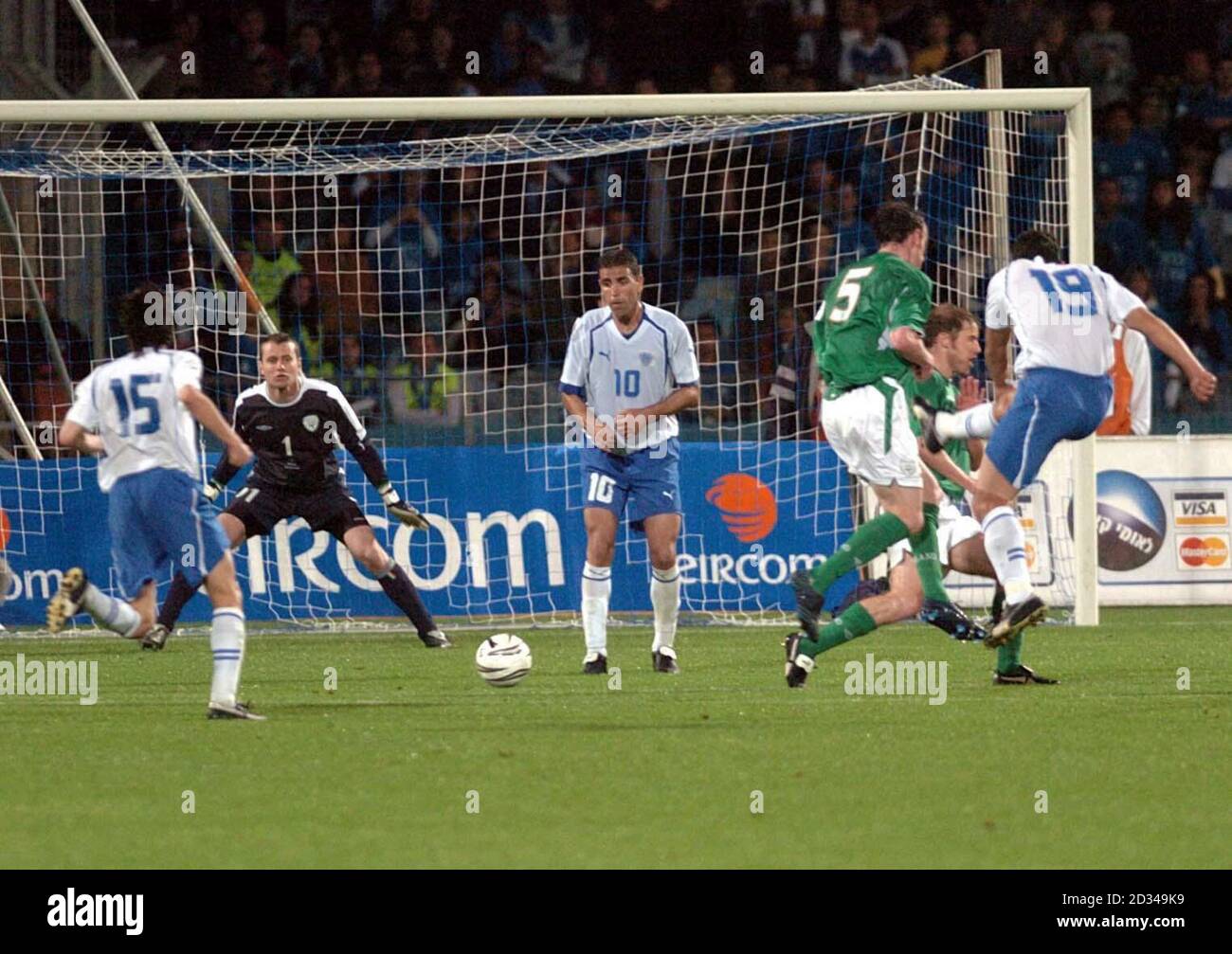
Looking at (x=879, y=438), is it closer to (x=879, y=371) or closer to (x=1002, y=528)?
(x=879, y=371)

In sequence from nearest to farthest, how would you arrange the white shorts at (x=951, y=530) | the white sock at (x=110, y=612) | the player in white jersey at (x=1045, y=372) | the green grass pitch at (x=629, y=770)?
the green grass pitch at (x=629, y=770) → the white sock at (x=110, y=612) → the player in white jersey at (x=1045, y=372) → the white shorts at (x=951, y=530)

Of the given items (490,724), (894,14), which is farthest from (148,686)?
(894,14)

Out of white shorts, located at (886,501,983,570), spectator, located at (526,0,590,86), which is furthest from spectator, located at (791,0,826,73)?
white shorts, located at (886,501,983,570)

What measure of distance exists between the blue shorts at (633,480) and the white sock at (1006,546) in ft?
6.18

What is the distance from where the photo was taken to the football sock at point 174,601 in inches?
506

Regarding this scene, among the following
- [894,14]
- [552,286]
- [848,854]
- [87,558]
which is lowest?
[848,854]

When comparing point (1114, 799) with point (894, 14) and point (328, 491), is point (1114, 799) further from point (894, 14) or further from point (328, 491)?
point (894, 14)

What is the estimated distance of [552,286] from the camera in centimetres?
1750

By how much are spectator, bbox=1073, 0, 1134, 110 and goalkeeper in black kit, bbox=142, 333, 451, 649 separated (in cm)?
996

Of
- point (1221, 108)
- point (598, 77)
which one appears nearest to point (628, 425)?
point (598, 77)

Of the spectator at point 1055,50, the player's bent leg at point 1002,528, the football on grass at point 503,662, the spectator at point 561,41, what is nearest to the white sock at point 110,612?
the football on grass at point 503,662

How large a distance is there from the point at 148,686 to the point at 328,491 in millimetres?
2577

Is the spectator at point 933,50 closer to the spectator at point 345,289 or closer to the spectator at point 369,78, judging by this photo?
the spectator at point 369,78

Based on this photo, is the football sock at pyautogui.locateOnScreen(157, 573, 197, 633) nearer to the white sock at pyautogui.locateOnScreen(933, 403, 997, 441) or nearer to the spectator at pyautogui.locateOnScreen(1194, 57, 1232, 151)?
the white sock at pyautogui.locateOnScreen(933, 403, 997, 441)
